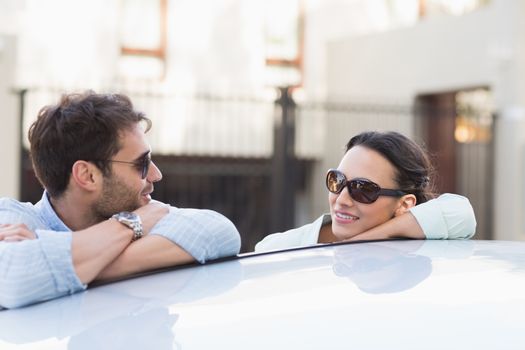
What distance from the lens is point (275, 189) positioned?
383 inches

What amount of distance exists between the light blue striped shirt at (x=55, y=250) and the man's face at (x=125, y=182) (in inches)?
8.2

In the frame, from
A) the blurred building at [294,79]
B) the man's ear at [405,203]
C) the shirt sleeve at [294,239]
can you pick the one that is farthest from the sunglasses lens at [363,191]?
the blurred building at [294,79]

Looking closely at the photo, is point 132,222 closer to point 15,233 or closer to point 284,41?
point 15,233

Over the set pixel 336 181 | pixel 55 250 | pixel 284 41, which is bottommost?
pixel 55 250

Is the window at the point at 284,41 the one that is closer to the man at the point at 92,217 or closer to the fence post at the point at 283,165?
the fence post at the point at 283,165

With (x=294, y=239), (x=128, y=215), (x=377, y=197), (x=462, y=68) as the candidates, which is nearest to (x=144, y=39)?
(x=462, y=68)

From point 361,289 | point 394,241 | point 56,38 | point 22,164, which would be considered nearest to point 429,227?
point 394,241

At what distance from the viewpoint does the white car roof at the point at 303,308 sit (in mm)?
1369

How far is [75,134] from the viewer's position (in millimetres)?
2326

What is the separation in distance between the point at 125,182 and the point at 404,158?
95 centimetres

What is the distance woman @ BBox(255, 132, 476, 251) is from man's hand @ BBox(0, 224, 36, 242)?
784 millimetres

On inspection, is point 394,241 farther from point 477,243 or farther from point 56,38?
point 56,38

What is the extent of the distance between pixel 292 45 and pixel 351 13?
1186 millimetres

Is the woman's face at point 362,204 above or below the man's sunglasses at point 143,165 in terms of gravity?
below
